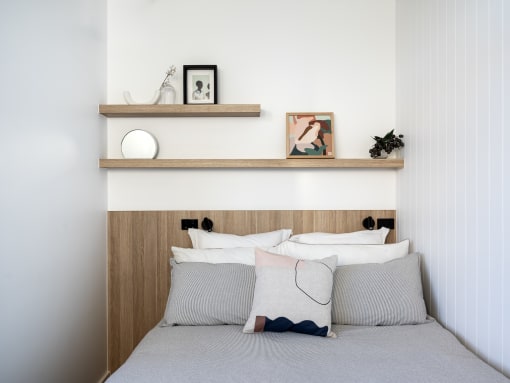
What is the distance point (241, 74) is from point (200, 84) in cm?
28

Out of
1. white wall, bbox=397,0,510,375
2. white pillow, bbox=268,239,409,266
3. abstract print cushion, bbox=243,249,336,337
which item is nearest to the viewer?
white wall, bbox=397,0,510,375

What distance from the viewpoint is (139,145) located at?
2.54m

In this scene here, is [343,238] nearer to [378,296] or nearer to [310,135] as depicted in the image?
[378,296]

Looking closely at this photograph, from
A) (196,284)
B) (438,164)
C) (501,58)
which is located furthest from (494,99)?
(196,284)

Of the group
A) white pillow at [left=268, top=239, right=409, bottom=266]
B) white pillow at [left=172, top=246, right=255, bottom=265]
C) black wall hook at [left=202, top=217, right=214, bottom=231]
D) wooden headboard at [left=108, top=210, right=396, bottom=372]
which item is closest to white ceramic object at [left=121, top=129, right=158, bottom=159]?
wooden headboard at [left=108, top=210, right=396, bottom=372]

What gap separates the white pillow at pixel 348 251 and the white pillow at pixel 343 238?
14 cm

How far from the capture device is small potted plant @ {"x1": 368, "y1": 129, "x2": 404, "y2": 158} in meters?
2.47

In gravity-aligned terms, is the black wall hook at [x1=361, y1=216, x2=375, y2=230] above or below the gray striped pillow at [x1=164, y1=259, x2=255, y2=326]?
above

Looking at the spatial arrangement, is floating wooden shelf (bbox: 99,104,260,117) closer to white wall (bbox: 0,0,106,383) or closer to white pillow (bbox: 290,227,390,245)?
white wall (bbox: 0,0,106,383)

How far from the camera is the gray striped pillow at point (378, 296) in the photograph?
1.91m

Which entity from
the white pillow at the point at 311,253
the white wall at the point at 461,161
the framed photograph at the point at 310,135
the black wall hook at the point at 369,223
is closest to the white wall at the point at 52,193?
the white pillow at the point at 311,253

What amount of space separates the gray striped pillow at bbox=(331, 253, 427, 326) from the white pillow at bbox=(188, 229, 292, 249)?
51 cm

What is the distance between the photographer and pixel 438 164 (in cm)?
204

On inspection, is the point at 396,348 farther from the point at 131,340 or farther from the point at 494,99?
the point at 131,340
